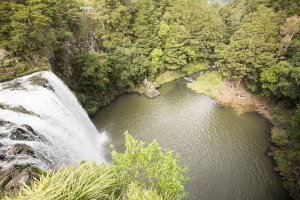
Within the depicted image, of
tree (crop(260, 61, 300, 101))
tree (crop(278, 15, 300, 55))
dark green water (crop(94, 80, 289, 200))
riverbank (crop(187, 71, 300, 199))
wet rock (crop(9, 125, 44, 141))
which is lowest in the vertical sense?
dark green water (crop(94, 80, 289, 200))

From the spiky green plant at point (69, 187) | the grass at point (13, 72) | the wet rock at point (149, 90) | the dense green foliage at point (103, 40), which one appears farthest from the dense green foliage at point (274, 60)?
the grass at point (13, 72)

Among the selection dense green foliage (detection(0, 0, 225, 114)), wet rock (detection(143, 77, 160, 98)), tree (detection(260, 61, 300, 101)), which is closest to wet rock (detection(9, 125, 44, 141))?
dense green foliage (detection(0, 0, 225, 114))

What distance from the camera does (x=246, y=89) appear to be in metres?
31.3

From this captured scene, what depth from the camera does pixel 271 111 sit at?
86.6ft

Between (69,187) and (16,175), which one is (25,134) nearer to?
(16,175)

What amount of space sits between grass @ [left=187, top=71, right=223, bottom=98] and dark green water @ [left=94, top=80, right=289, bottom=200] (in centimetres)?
142

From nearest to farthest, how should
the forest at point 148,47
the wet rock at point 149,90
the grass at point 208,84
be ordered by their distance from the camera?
the forest at point 148,47, the wet rock at point 149,90, the grass at point 208,84

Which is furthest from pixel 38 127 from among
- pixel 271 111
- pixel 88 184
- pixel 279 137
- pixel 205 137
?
pixel 271 111

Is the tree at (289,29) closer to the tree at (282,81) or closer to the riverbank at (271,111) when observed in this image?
the tree at (282,81)

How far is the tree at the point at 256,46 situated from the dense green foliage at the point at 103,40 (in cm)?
916

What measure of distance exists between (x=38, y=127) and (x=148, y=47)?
85.7ft

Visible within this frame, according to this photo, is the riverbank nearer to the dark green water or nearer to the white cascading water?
the dark green water

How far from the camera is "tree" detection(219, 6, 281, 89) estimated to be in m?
27.2

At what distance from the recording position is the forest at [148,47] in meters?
19.7
